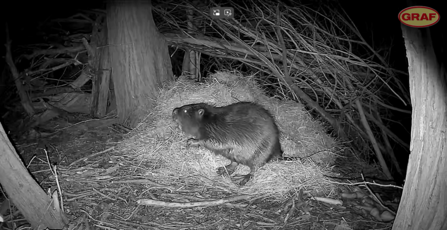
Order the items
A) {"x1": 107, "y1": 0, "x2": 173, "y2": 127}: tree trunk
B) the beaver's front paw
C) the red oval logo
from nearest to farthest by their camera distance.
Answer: the red oval logo
the beaver's front paw
{"x1": 107, "y1": 0, "x2": 173, "y2": 127}: tree trunk

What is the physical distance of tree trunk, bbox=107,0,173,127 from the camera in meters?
4.77

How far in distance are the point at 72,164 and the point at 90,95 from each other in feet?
7.63

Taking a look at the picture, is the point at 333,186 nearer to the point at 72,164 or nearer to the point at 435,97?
the point at 435,97

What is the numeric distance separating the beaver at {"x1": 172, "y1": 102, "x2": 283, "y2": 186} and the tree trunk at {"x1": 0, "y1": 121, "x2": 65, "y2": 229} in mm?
1695

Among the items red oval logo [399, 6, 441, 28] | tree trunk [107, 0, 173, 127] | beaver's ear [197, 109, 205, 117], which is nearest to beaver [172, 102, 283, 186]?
beaver's ear [197, 109, 205, 117]

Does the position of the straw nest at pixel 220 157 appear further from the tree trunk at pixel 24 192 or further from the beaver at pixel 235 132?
the tree trunk at pixel 24 192

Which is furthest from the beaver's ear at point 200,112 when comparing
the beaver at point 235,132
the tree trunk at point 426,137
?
the tree trunk at point 426,137

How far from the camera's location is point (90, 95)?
5938 millimetres

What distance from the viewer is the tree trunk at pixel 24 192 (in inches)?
98.5

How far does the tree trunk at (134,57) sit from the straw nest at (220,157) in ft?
1.07

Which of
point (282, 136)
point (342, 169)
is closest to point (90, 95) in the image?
point (282, 136)

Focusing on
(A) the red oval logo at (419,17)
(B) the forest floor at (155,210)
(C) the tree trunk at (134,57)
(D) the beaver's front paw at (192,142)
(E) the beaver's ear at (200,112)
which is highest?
(A) the red oval logo at (419,17)

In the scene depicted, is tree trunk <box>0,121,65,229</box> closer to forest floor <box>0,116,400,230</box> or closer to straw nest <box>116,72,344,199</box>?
forest floor <box>0,116,400,230</box>

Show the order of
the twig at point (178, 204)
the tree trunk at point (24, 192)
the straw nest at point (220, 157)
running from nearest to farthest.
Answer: the tree trunk at point (24, 192)
the twig at point (178, 204)
the straw nest at point (220, 157)
